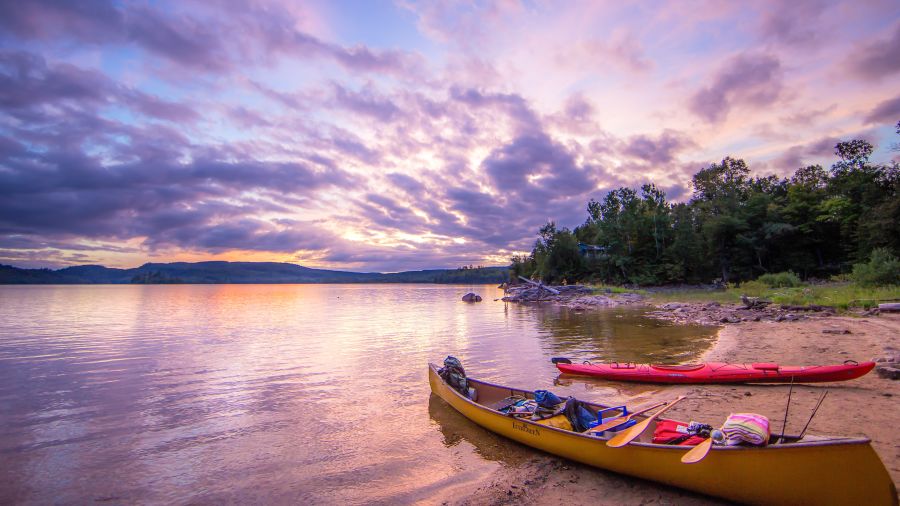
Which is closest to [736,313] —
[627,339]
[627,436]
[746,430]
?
[627,339]

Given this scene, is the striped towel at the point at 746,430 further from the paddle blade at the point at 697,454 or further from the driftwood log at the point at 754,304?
the driftwood log at the point at 754,304

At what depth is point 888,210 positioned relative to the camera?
39.5 m

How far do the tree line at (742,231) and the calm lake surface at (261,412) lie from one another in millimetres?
41269

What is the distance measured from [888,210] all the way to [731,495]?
50699mm

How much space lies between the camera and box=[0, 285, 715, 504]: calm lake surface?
25.6 ft

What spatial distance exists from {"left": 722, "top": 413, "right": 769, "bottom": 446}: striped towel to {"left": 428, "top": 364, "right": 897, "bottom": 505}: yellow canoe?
0.81 feet

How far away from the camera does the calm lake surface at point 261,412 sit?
781 centimetres

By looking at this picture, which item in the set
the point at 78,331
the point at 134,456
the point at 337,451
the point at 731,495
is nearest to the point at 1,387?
the point at 134,456

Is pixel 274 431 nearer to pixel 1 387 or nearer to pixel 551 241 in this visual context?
pixel 1 387

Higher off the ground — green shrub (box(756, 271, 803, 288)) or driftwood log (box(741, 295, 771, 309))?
green shrub (box(756, 271, 803, 288))

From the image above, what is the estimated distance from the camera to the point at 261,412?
11.9 m

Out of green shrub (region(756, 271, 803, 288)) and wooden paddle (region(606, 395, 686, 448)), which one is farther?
green shrub (region(756, 271, 803, 288))

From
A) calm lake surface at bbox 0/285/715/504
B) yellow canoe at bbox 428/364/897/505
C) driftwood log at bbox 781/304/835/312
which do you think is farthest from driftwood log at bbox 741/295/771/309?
yellow canoe at bbox 428/364/897/505

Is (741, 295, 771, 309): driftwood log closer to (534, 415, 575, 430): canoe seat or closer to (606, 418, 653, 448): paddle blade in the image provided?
(534, 415, 575, 430): canoe seat
